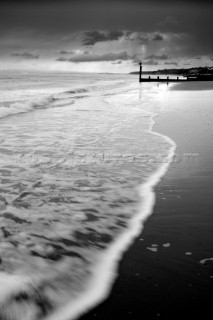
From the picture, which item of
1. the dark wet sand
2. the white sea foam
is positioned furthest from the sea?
the dark wet sand

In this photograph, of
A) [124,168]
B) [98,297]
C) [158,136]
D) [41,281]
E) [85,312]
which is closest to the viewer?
[85,312]

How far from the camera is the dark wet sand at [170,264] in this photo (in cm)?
238

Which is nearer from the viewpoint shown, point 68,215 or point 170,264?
point 170,264

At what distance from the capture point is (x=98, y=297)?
2561 mm

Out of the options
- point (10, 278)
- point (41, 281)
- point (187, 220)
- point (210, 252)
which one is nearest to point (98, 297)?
point (41, 281)

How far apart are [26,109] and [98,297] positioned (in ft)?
58.4

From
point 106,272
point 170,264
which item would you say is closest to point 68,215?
point 106,272

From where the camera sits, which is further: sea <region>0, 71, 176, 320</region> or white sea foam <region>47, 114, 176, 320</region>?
sea <region>0, 71, 176, 320</region>

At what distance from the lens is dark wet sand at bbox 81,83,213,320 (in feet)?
7.80

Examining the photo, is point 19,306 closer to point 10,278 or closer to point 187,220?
point 10,278

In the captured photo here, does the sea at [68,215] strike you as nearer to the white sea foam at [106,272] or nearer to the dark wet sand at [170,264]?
the white sea foam at [106,272]

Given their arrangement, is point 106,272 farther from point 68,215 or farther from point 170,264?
point 68,215

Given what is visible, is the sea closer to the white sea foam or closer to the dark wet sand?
the white sea foam

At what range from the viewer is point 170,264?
115 inches
